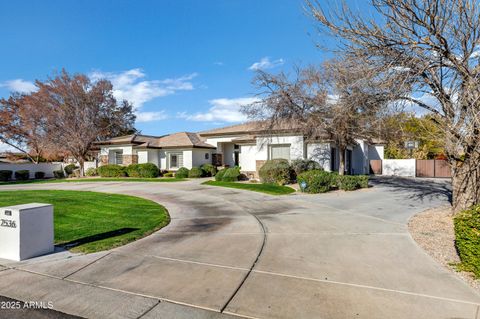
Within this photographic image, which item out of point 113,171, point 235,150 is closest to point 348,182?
point 235,150

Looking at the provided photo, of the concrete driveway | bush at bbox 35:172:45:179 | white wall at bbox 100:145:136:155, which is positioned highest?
white wall at bbox 100:145:136:155

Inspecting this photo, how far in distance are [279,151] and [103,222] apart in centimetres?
1628

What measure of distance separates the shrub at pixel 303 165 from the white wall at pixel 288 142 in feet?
3.42

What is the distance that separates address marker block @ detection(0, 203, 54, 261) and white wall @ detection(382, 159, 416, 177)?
31.4m

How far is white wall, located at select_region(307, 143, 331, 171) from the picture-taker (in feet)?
70.7

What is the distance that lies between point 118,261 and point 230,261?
84.3 inches

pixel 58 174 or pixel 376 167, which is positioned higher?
pixel 376 167

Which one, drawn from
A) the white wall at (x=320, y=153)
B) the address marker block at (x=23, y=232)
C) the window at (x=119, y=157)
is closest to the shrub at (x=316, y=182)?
the white wall at (x=320, y=153)

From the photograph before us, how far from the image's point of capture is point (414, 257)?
5.75m

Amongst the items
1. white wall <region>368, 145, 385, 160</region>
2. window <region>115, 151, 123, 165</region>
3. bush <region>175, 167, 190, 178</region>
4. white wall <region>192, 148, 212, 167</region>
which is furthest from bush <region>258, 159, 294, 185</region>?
window <region>115, 151, 123, 165</region>

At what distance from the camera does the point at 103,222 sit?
28.3 ft

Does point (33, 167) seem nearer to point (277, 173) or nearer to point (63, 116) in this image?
point (63, 116)

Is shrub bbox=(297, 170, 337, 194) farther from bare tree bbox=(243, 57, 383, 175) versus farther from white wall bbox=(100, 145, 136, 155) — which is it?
white wall bbox=(100, 145, 136, 155)

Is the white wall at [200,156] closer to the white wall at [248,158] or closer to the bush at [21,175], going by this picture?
the white wall at [248,158]
